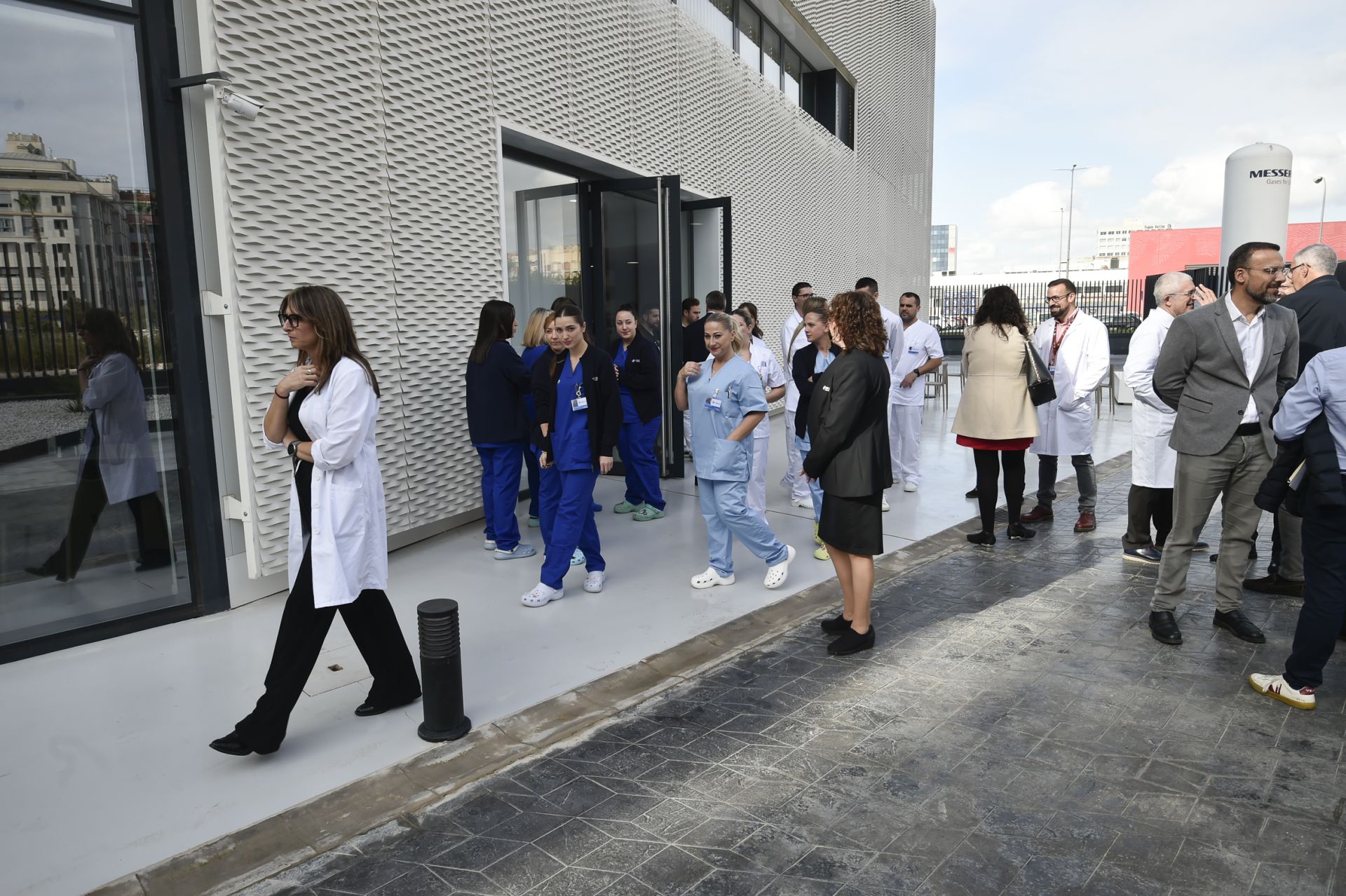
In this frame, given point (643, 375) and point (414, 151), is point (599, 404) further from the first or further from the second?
point (414, 151)

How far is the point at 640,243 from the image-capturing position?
29.9ft

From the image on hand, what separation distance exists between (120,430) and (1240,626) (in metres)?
6.40

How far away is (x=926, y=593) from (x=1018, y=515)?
5.55 feet

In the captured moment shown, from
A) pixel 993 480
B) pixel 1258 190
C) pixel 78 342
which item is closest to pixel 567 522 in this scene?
pixel 78 342

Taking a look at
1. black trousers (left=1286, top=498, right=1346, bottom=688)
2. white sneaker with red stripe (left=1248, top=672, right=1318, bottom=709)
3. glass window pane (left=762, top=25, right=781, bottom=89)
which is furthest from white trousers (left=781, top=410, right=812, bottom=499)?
glass window pane (left=762, top=25, right=781, bottom=89)

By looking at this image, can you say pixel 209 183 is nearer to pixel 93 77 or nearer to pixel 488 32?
pixel 93 77

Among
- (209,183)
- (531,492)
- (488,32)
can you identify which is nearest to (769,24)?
(488,32)

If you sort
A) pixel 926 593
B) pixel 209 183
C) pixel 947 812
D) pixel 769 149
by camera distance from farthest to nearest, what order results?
pixel 769 149 → pixel 926 593 → pixel 209 183 → pixel 947 812

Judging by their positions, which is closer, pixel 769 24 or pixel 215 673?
pixel 215 673

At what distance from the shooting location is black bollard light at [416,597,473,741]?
141 inches

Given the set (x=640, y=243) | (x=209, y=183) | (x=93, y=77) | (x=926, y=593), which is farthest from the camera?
(x=640, y=243)

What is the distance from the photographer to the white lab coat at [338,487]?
3.45 m

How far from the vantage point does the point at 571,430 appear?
5.30 m

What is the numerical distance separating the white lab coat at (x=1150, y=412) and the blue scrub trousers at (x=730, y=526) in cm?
268
